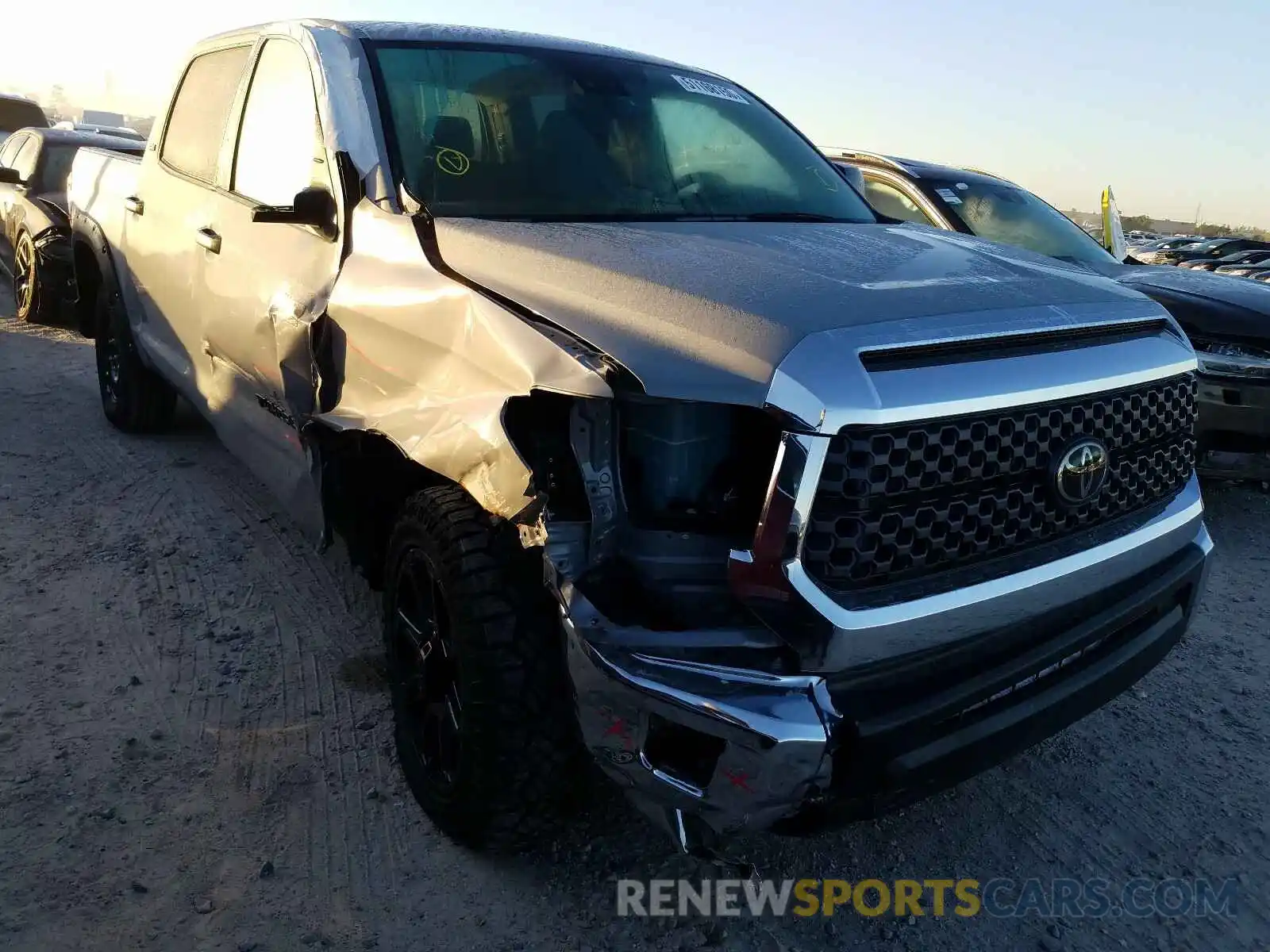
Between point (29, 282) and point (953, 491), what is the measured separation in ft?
28.4

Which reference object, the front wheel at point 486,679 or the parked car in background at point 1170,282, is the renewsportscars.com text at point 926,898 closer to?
the front wheel at point 486,679

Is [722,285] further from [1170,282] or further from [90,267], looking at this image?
[90,267]

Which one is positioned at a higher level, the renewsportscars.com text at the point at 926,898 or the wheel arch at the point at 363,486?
the wheel arch at the point at 363,486

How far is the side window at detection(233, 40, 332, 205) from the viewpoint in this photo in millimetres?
3066

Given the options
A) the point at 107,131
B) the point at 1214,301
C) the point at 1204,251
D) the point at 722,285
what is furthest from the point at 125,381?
the point at 1204,251

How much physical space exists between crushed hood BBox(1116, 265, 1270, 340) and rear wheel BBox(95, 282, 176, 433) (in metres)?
5.25

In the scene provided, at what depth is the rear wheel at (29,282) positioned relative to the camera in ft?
26.4

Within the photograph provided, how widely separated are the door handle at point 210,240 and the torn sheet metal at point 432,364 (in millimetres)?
1131

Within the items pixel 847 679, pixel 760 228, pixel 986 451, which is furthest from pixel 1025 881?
pixel 760 228

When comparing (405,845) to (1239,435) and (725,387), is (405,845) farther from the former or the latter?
(1239,435)

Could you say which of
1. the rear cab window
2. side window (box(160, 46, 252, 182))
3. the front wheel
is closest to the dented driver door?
side window (box(160, 46, 252, 182))

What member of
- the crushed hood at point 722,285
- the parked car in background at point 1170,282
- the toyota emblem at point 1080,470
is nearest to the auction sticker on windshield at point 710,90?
the parked car in background at point 1170,282

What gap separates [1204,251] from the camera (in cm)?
1554

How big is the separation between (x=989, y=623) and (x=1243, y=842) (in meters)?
1.32
